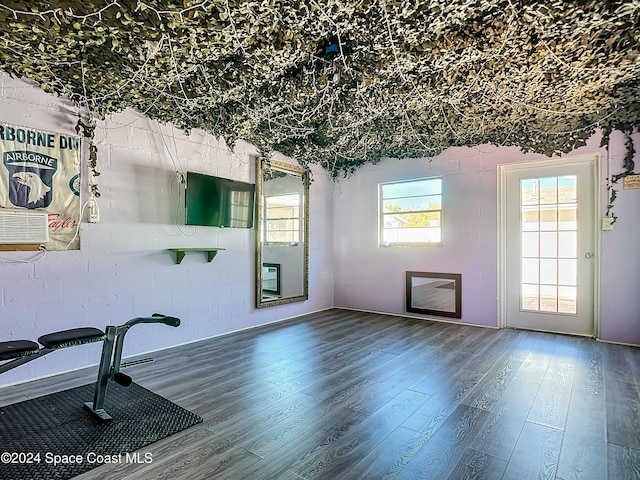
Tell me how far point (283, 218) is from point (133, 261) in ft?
6.74

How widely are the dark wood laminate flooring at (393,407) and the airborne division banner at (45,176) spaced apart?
4.12 feet

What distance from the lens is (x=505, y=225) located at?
4441 millimetres

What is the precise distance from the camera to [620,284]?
12.3 ft

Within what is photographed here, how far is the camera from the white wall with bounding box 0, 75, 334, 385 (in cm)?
273

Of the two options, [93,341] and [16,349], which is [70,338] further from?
[16,349]

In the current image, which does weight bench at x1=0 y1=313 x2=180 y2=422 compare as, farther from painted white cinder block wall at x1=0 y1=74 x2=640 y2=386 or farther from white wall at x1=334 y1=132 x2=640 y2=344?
white wall at x1=334 y1=132 x2=640 y2=344

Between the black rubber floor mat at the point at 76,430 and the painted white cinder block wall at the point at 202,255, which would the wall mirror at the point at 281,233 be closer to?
the painted white cinder block wall at the point at 202,255

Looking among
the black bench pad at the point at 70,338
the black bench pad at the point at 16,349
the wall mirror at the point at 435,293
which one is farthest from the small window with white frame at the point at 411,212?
the black bench pad at the point at 16,349

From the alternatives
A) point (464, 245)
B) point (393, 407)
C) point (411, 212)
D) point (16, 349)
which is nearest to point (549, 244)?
point (464, 245)

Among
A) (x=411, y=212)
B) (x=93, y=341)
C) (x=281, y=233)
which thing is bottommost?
(x=93, y=341)

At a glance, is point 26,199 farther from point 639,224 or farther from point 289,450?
point 639,224

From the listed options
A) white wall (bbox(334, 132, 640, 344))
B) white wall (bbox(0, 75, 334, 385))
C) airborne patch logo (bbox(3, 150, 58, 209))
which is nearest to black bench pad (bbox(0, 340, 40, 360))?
white wall (bbox(0, 75, 334, 385))

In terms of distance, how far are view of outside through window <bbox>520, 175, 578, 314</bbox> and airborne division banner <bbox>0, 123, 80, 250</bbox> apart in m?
4.82

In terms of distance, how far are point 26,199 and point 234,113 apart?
6.36ft
